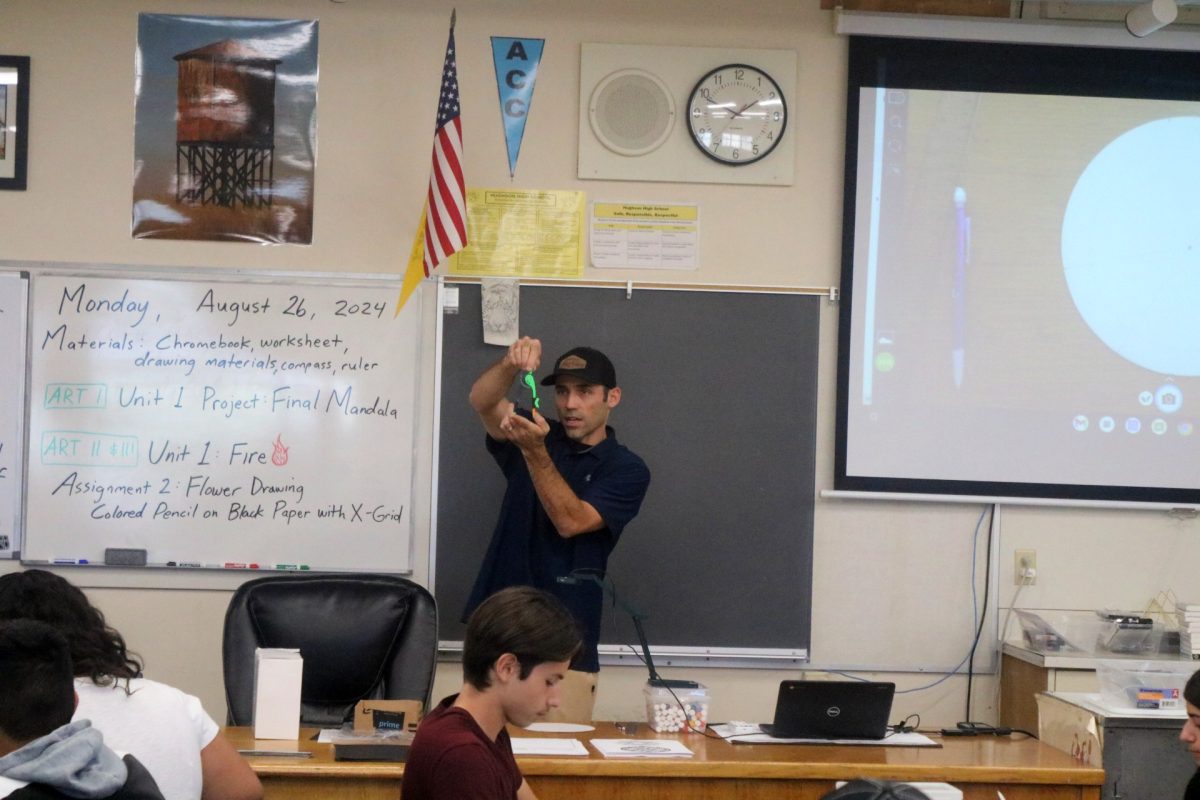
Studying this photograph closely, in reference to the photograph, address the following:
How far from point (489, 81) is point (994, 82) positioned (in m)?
1.71

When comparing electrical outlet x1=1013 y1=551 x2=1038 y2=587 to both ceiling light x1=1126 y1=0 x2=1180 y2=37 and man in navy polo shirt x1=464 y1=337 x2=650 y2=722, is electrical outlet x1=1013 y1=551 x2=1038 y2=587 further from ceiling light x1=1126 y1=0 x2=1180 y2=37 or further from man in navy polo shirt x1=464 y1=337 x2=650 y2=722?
ceiling light x1=1126 y1=0 x2=1180 y2=37

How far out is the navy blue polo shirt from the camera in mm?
3666

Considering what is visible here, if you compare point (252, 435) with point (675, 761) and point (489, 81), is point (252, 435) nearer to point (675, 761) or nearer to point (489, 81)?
point (489, 81)

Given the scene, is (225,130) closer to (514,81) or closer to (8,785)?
(514,81)

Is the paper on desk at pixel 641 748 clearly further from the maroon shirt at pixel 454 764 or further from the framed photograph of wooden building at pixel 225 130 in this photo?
the framed photograph of wooden building at pixel 225 130

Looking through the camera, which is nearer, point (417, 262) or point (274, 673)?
point (274, 673)

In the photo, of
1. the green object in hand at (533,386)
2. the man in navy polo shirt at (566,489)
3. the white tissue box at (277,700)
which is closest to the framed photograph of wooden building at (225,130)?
the green object in hand at (533,386)

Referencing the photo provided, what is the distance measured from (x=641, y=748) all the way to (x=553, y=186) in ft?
6.42

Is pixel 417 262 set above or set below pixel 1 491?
above

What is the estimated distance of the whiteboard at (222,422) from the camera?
4.15m

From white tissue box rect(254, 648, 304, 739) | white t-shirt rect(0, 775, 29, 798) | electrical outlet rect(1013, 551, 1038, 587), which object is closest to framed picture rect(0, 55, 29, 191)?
white tissue box rect(254, 648, 304, 739)

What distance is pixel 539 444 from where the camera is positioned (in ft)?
11.7

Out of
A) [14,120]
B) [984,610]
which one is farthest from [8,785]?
[984,610]

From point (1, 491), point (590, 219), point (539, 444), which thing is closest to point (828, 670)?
point (539, 444)
